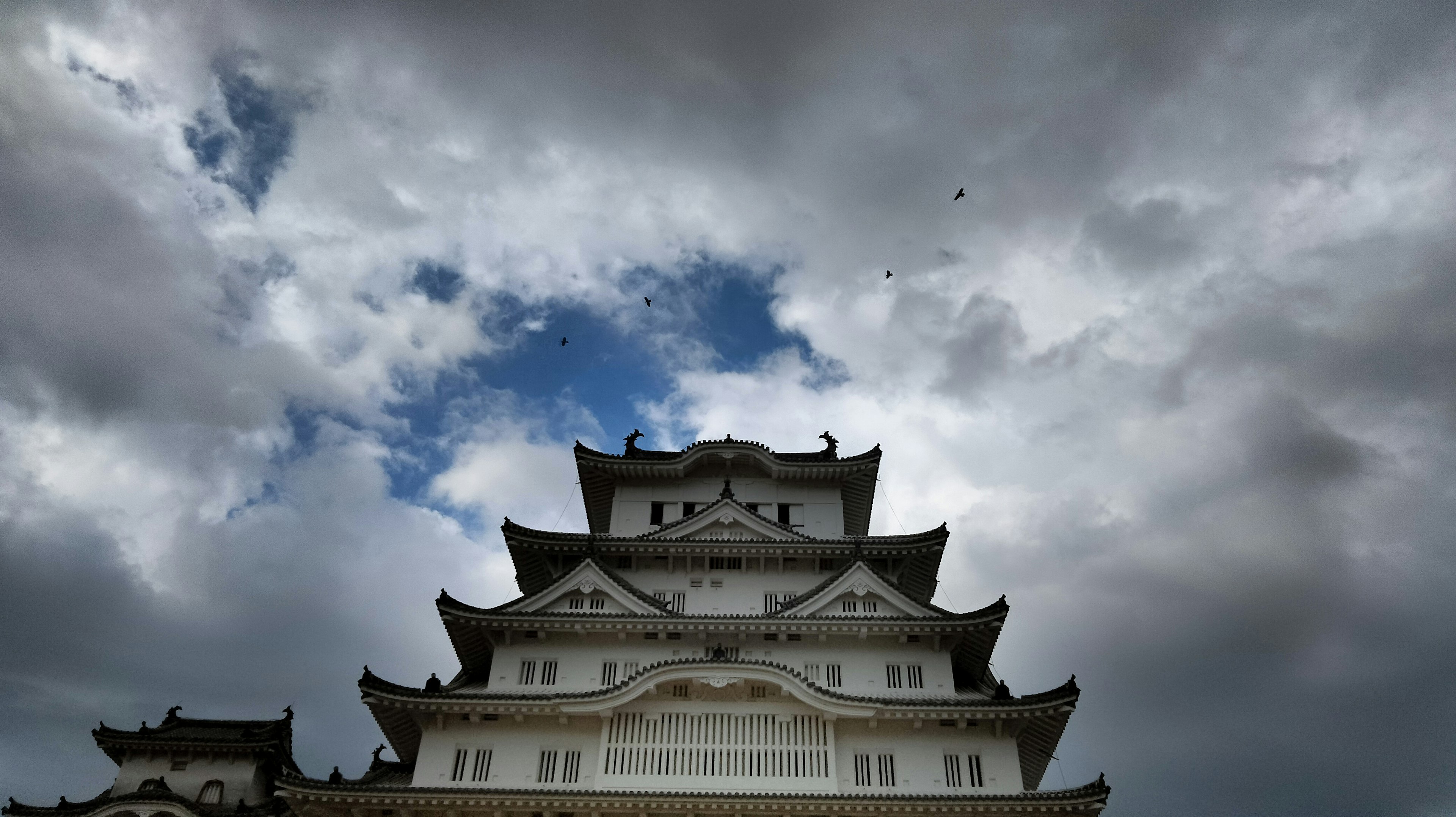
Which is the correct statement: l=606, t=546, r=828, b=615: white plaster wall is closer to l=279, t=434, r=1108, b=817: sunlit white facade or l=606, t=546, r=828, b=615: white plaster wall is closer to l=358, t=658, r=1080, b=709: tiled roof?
l=279, t=434, r=1108, b=817: sunlit white facade

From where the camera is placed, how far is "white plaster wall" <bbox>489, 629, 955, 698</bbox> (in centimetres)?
2808

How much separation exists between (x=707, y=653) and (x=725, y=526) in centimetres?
571

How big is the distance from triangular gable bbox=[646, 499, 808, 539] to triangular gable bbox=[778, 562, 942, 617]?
129 inches

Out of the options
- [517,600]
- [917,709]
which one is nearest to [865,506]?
[917,709]

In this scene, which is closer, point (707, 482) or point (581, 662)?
point (581, 662)

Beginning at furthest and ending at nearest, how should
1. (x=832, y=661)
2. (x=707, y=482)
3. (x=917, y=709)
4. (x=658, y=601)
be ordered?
(x=707, y=482)
(x=658, y=601)
(x=832, y=661)
(x=917, y=709)

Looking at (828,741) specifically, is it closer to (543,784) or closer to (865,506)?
(543,784)

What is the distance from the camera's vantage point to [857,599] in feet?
95.6

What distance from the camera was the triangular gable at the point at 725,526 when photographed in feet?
106

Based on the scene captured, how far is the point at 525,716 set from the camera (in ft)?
85.5

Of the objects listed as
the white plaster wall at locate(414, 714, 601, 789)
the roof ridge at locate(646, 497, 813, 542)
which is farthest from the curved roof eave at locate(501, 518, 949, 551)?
the white plaster wall at locate(414, 714, 601, 789)

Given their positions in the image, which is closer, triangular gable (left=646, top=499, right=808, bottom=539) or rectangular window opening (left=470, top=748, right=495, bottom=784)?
rectangular window opening (left=470, top=748, right=495, bottom=784)

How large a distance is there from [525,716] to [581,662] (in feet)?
9.20

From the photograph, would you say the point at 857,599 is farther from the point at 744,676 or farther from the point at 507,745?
the point at 507,745
